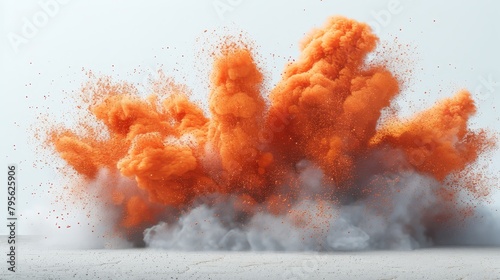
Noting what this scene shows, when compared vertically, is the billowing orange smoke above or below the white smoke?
above

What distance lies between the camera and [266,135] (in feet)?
97.6

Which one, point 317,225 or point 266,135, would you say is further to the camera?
point 266,135

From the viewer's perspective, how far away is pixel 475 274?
69.8ft

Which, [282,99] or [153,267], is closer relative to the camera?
[153,267]

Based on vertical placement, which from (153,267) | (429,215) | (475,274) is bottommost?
(475,274)

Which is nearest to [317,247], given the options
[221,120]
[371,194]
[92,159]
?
[371,194]

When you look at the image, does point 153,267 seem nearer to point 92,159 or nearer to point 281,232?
point 281,232

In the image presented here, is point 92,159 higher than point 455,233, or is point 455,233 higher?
point 92,159

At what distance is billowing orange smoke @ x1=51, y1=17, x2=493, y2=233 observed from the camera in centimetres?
2875

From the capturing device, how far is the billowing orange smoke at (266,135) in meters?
28.8

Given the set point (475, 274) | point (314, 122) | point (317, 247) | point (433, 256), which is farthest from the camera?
point (314, 122)

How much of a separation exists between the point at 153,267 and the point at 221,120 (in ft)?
27.2

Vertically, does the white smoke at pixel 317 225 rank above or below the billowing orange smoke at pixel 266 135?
below

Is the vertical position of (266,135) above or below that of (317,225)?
above
